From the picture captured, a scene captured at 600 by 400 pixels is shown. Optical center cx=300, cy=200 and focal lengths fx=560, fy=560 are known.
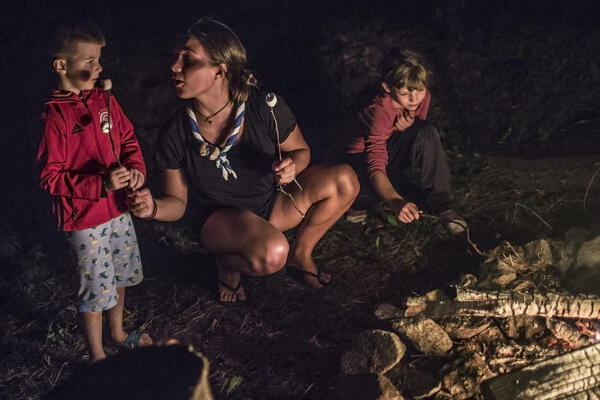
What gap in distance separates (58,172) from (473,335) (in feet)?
7.99

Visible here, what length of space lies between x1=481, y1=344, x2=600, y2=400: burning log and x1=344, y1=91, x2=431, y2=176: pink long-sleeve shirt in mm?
1917

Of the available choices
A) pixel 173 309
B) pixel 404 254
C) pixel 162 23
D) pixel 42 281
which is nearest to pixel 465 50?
pixel 404 254

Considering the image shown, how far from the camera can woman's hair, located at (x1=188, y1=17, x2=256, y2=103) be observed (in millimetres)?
3246

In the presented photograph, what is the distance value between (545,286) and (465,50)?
3235 mm

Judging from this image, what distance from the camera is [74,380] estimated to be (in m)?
1.62

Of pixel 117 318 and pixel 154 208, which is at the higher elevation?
pixel 154 208

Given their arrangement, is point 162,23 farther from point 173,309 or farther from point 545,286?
point 545,286

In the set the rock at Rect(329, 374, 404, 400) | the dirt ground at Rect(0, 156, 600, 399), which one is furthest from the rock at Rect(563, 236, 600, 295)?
the rock at Rect(329, 374, 404, 400)

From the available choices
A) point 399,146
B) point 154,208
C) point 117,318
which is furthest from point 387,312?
point 117,318

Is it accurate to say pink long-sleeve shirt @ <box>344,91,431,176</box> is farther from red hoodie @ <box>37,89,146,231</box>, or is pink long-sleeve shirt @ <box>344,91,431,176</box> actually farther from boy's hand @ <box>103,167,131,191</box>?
boy's hand @ <box>103,167,131,191</box>

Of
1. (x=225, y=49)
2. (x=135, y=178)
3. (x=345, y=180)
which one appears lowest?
(x=345, y=180)

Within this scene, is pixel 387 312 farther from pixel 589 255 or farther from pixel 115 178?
pixel 115 178

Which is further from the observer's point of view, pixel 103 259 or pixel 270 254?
pixel 270 254

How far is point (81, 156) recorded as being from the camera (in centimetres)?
303
